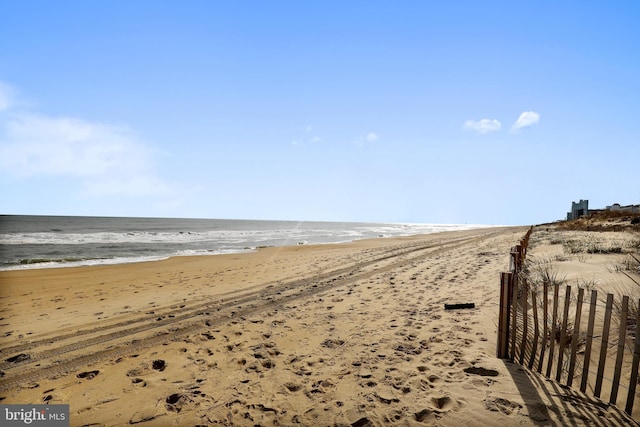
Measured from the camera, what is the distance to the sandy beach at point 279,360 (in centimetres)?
362

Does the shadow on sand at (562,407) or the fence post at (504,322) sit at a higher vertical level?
the fence post at (504,322)

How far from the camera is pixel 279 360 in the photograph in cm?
505

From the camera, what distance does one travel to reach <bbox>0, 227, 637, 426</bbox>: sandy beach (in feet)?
11.9

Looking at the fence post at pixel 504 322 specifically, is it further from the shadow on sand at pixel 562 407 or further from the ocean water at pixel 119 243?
the ocean water at pixel 119 243

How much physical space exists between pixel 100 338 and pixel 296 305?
159 inches

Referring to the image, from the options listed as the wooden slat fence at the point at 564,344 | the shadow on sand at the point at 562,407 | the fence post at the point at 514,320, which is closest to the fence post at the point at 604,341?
the wooden slat fence at the point at 564,344

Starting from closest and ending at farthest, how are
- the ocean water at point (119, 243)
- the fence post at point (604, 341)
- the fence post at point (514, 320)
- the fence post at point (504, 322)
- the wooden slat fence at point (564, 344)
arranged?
the fence post at point (604, 341) < the wooden slat fence at point (564, 344) < the fence post at point (514, 320) < the fence post at point (504, 322) < the ocean water at point (119, 243)

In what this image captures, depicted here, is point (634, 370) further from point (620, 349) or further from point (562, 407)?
point (562, 407)

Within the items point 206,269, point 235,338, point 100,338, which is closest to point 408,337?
point 235,338

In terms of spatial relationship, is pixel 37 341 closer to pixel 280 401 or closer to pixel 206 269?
pixel 280 401

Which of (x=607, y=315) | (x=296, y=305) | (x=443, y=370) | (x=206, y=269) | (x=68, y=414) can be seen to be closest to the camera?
A: (x=607, y=315)

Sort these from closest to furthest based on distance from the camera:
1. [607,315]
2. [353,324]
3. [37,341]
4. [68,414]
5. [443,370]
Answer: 1. [607,315]
2. [68,414]
3. [443,370]
4. [37,341]
5. [353,324]

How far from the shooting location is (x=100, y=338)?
6094mm

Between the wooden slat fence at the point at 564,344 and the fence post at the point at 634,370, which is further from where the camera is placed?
the wooden slat fence at the point at 564,344
